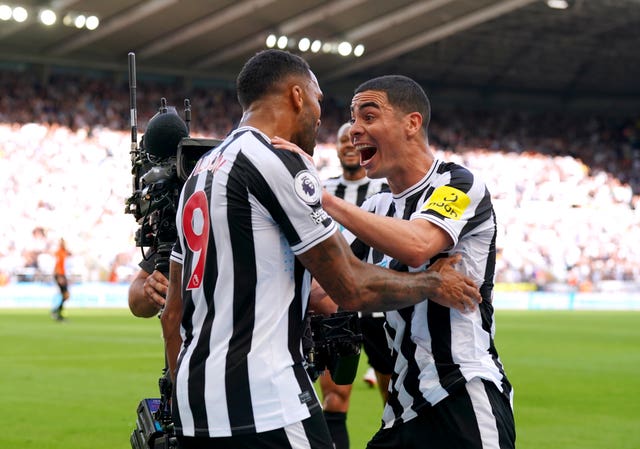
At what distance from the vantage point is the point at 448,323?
4.27 metres

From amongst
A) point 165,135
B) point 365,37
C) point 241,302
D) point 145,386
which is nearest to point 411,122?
point 165,135

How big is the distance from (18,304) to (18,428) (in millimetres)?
23632

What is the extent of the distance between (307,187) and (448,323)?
3.92 ft

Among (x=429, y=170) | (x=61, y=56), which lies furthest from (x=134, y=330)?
(x=61, y=56)

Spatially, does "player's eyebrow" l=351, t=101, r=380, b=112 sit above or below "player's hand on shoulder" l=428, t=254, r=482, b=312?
above

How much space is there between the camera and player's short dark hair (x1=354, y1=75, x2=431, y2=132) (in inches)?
177

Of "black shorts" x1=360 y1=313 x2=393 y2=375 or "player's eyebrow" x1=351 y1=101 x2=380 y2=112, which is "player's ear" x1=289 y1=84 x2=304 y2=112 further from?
"black shorts" x1=360 y1=313 x2=393 y2=375

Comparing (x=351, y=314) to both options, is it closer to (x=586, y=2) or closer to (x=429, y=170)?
(x=429, y=170)

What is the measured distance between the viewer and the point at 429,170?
15.0 feet

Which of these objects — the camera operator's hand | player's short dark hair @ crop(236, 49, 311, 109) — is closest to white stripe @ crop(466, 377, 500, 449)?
the camera operator's hand

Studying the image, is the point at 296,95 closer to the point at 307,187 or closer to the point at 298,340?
the point at 307,187

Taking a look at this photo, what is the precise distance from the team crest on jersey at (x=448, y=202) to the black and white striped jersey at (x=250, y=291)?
0.90 m

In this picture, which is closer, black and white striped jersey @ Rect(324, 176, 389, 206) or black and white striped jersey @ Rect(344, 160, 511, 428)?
black and white striped jersey @ Rect(344, 160, 511, 428)

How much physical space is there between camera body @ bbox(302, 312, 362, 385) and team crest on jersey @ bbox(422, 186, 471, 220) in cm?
56
